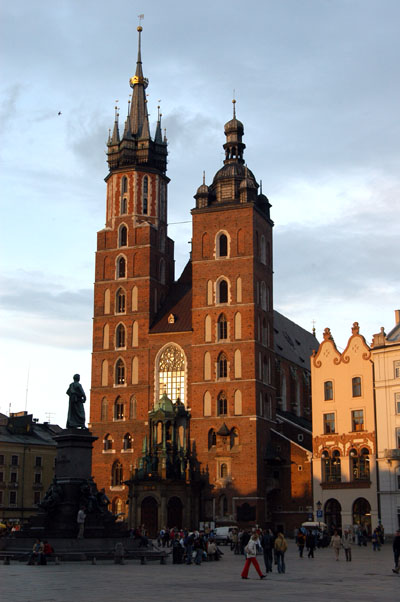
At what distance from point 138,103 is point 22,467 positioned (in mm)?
37822

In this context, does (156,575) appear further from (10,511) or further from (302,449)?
(10,511)

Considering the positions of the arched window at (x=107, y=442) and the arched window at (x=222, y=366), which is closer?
the arched window at (x=222, y=366)

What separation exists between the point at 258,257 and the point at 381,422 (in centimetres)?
2095

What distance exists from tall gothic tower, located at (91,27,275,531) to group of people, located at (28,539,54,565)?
33.6 metres

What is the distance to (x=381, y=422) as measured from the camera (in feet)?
189

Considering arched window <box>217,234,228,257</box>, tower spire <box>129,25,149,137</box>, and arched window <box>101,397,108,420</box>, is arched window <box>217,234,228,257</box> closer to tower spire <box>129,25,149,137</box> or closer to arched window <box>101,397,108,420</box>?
tower spire <box>129,25,149,137</box>

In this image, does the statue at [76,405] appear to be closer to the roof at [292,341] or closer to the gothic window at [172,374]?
the gothic window at [172,374]

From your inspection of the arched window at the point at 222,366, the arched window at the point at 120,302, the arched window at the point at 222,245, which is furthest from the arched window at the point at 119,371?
the arched window at the point at 222,245

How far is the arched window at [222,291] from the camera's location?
7144 centimetres

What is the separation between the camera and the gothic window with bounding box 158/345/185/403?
71812mm

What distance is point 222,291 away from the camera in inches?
2827

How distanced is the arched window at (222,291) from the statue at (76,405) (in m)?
32.7

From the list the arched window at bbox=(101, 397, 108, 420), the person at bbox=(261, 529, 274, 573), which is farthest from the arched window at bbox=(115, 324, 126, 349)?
the person at bbox=(261, 529, 274, 573)

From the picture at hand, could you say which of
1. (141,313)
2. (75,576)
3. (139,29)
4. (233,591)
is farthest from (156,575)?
(139,29)
